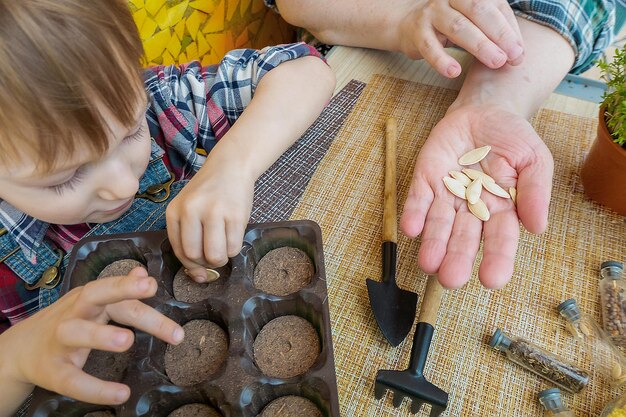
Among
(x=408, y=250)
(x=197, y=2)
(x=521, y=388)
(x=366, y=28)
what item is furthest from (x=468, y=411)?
(x=197, y=2)

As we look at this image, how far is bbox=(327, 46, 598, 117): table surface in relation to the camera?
1139 millimetres

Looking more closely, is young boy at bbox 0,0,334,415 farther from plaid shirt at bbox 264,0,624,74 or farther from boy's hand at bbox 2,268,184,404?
plaid shirt at bbox 264,0,624,74

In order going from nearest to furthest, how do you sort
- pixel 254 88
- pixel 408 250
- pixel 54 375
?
pixel 54 375, pixel 408 250, pixel 254 88

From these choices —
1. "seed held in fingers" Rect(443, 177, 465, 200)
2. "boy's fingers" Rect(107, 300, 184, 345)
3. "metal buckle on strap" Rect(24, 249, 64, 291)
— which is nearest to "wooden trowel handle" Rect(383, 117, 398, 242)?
"seed held in fingers" Rect(443, 177, 465, 200)

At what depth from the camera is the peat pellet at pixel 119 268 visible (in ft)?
2.44

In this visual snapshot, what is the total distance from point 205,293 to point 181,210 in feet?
0.48

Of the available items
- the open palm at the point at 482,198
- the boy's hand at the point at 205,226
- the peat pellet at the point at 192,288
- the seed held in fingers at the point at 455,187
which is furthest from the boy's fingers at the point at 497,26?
the peat pellet at the point at 192,288

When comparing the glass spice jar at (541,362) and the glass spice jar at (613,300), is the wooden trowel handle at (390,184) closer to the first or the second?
the glass spice jar at (541,362)

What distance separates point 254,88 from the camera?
1012 mm

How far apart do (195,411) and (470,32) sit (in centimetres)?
92

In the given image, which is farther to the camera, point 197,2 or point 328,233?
point 197,2

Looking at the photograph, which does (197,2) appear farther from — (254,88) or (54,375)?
(54,375)

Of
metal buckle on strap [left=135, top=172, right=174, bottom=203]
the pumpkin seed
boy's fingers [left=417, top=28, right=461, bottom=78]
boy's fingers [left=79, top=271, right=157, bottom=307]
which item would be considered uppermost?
boy's fingers [left=79, top=271, right=157, bottom=307]

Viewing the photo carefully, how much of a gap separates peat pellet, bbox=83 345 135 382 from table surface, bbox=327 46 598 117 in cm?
82
